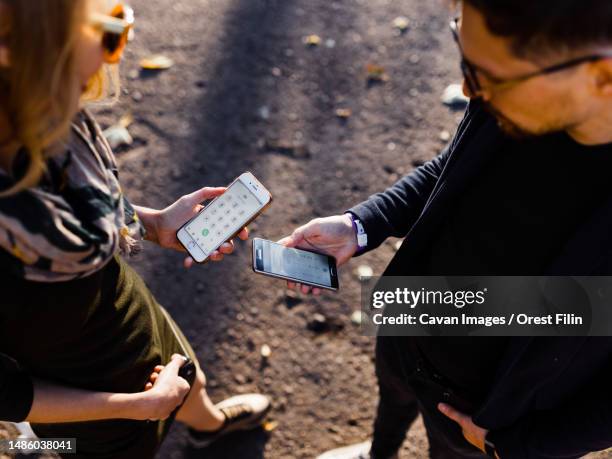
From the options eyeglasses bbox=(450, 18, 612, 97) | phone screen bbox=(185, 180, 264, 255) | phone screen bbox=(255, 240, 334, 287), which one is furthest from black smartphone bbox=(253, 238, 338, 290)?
eyeglasses bbox=(450, 18, 612, 97)

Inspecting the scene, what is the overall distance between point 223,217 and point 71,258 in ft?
2.55

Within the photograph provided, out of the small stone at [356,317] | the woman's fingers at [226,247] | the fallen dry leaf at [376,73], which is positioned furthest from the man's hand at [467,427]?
the fallen dry leaf at [376,73]

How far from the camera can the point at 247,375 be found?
2883 millimetres

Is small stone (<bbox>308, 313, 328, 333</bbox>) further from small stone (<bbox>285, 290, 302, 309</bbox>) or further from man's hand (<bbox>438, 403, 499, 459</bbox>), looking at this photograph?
man's hand (<bbox>438, 403, 499, 459</bbox>)

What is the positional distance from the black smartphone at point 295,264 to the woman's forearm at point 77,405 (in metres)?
0.58

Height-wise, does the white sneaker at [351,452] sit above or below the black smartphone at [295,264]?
below

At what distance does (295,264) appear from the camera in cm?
201

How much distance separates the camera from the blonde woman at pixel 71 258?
112 cm

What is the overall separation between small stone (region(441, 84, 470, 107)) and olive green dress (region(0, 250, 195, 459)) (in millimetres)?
2694

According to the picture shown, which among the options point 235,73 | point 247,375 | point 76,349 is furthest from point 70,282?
A: point 235,73

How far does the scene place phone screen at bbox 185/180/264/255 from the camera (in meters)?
2.01

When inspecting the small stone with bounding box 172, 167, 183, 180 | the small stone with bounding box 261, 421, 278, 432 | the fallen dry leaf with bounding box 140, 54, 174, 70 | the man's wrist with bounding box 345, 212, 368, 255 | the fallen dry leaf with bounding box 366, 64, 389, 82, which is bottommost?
the small stone with bounding box 261, 421, 278, 432

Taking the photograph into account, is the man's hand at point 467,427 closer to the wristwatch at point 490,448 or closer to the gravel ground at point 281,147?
the wristwatch at point 490,448

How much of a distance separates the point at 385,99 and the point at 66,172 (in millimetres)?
2979
